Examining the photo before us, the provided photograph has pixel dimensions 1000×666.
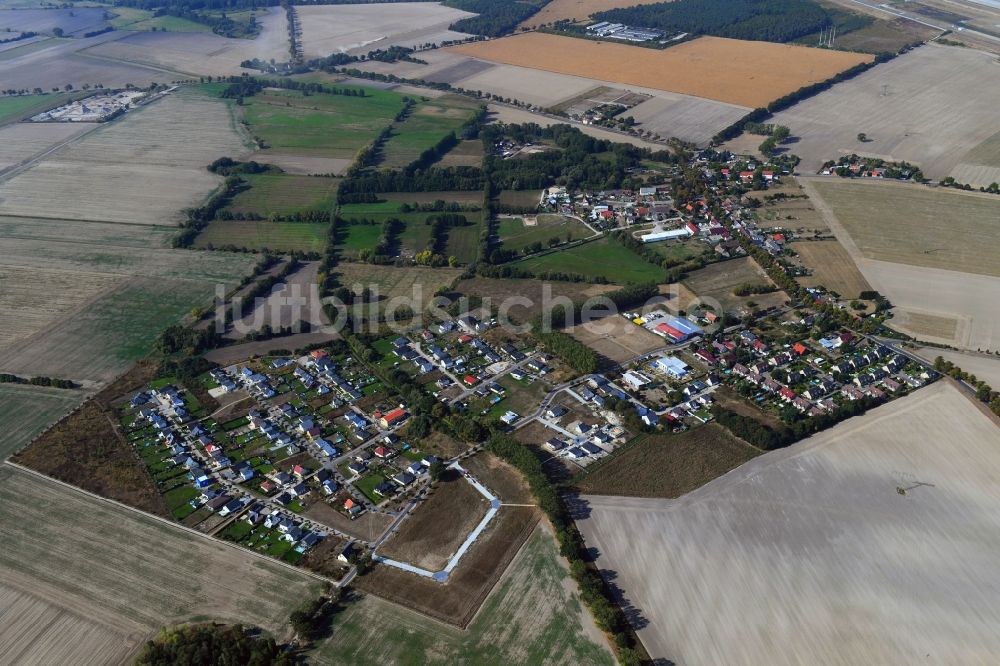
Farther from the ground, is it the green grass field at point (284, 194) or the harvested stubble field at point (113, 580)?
the green grass field at point (284, 194)

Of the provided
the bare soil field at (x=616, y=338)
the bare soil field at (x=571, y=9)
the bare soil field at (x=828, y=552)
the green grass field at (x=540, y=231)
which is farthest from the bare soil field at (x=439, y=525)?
the bare soil field at (x=571, y=9)

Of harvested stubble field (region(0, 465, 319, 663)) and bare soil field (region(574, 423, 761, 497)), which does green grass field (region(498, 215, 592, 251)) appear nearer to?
bare soil field (region(574, 423, 761, 497))

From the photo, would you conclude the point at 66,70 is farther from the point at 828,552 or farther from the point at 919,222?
the point at 828,552

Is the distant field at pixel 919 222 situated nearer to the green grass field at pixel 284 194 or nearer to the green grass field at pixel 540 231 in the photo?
the green grass field at pixel 540 231

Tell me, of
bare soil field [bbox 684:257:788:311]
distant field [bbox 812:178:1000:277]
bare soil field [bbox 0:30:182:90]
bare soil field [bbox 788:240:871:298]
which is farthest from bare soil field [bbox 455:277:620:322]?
bare soil field [bbox 0:30:182:90]

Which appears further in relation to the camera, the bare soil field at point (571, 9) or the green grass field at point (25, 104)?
the bare soil field at point (571, 9)

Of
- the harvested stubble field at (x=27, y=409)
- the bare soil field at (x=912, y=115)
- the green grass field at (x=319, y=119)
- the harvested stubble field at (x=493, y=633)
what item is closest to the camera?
the harvested stubble field at (x=493, y=633)
